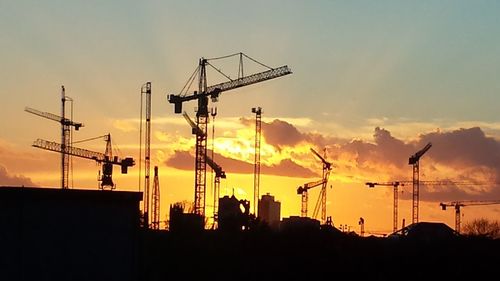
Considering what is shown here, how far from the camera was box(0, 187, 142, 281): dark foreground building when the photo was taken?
28.5 m

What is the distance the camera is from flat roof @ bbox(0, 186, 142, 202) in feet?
93.0

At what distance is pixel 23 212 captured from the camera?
2872cm

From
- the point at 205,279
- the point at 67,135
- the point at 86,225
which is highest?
the point at 67,135

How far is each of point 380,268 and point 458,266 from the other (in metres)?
3.68

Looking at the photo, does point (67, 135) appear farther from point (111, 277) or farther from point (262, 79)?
point (111, 277)

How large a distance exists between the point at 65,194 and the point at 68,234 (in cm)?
134

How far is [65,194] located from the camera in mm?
29281

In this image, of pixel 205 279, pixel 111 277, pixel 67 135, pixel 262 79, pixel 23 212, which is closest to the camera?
pixel 23 212

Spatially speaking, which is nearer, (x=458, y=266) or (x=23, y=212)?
(x=23, y=212)

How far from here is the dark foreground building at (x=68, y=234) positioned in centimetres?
2850

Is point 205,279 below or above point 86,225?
below

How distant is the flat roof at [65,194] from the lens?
28.3 meters

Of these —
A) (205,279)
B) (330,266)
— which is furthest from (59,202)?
(330,266)

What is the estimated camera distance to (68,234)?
97.1 ft
